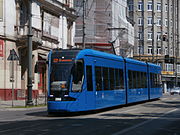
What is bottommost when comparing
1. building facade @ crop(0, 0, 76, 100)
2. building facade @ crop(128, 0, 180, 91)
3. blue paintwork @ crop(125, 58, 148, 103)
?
blue paintwork @ crop(125, 58, 148, 103)

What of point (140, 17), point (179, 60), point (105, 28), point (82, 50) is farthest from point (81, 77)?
point (179, 60)

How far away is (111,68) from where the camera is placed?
2358 cm

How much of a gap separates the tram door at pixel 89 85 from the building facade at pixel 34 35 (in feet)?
35.5

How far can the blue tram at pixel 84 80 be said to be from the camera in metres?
19.0

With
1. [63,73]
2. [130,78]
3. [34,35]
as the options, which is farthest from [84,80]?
[34,35]

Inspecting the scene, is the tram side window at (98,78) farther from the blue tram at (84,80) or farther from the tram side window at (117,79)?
the tram side window at (117,79)

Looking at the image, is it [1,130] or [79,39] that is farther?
[79,39]

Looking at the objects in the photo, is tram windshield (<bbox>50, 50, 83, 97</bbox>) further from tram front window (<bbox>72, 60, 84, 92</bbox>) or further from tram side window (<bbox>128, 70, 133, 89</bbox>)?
tram side window (<bbox>128, 70, 133, 89</bbox>)

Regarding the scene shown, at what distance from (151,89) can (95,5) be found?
2608 cm

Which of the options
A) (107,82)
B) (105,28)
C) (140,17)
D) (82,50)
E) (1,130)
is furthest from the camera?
(140,17)

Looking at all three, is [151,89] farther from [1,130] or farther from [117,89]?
[1,130]

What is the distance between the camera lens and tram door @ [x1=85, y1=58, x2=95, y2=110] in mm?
19938

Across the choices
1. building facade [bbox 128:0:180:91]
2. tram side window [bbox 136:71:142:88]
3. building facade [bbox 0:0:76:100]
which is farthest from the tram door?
building facade [bbox 128:0:180:91]

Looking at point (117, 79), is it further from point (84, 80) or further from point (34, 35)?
point (34, 35)
